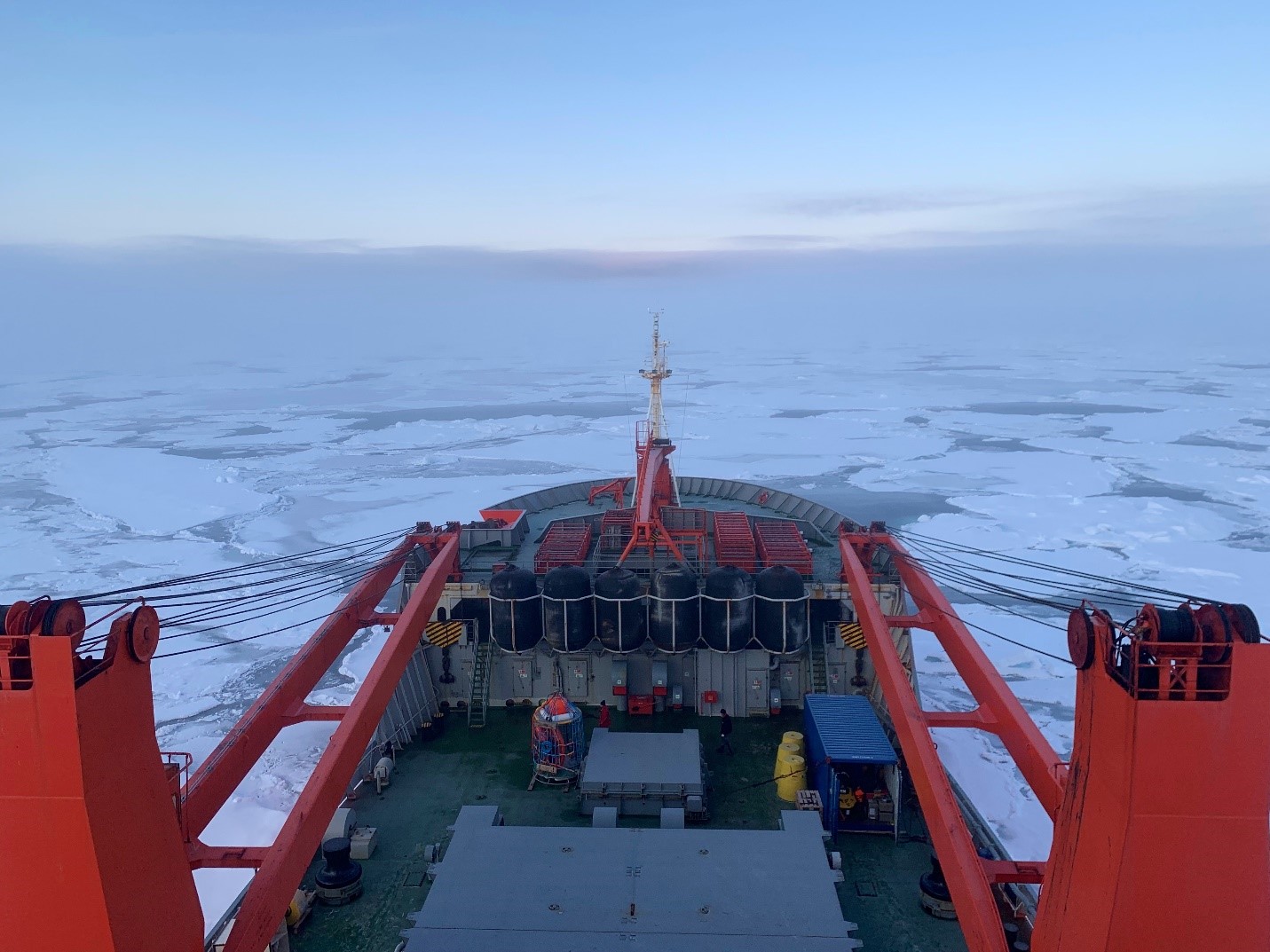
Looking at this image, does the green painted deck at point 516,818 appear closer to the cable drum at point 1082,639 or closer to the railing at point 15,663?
the railing at point 15,663

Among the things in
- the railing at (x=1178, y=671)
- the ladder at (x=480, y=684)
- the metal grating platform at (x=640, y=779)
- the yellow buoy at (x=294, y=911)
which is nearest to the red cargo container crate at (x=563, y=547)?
the ladder at (x=480, y=684)

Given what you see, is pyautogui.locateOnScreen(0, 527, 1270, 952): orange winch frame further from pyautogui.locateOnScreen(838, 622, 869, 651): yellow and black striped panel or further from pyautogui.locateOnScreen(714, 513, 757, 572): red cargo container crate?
pyautogui.locateOnScreen(714, 513, 757, 572): red cargo container crate

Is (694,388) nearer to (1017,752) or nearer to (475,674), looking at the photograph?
(475,674)

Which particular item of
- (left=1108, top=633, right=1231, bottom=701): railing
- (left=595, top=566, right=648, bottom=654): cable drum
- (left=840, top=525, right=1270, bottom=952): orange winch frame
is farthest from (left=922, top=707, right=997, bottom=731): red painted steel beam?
(left=595, top=566, right=648, bottom=654): cable drum

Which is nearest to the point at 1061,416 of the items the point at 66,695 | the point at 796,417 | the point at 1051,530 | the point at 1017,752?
the point at 796,417

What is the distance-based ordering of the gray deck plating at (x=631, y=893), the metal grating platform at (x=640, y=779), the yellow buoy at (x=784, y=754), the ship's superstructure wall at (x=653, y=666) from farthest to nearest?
1. the ship's superstructure wall at (x=653, y=666)
2. the yellow buoy at (x=784, y=754)
3. the metal grating platform at (x=640, y=779)
4. the gray deck plating at (x=631, y=893)

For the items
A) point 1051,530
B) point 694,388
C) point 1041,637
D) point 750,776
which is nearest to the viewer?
point 750,776
